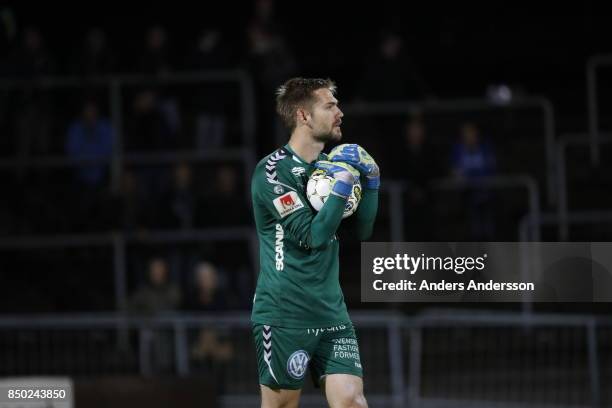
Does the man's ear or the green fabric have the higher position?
the man's ear

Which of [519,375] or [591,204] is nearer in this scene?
[519,375]

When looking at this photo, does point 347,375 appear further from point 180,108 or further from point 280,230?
point 180,108

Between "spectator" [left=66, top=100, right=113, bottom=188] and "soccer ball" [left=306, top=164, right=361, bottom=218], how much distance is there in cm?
886

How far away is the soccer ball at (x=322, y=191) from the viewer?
7539 mm

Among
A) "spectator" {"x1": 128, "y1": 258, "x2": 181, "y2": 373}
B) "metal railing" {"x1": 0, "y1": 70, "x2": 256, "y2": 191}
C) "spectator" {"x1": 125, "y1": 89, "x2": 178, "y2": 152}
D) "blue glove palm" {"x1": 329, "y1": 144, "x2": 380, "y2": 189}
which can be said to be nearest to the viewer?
"blue glove palm" {"x1": 329, "y1": 144, "x2": 380, "y2": 189}

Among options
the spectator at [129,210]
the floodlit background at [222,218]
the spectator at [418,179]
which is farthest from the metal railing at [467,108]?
the spectator at [129,210]

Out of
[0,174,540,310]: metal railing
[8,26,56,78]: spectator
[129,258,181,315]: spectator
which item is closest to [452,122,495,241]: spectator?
[0,174,540,310]: metal railing

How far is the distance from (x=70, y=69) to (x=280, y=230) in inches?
407

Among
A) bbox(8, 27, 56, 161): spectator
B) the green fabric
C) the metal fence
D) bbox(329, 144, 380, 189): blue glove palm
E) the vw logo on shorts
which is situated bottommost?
the metal fence

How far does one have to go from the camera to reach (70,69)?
1744 cm

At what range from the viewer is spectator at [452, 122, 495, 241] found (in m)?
15.5

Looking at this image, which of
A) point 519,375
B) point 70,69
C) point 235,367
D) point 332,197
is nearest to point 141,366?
point 235,367

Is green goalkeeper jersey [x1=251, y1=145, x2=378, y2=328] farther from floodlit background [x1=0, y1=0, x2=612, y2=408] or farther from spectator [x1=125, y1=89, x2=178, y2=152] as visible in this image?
spectator [x1=125, y1=89, x2=178, y2=152]

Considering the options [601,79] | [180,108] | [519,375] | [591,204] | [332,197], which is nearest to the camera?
[332,197]
